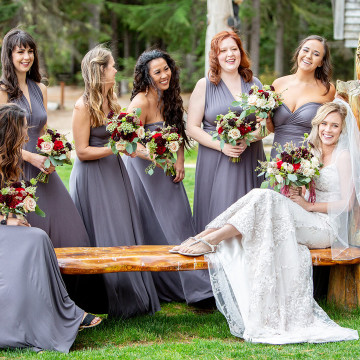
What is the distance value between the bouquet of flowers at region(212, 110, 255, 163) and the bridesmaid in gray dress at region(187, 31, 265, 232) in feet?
0.48

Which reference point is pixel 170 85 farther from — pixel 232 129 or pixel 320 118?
pixel 320 118

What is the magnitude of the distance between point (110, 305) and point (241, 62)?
267 cm

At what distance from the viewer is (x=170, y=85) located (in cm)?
646

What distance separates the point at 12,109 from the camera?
5.04m

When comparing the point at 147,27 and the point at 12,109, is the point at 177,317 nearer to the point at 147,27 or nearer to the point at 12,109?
the point at 12,109

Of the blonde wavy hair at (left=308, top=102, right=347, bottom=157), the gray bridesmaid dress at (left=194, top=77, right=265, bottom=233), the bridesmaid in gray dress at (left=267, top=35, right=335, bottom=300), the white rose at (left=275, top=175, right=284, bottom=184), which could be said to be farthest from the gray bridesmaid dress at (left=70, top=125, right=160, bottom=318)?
the blonde wavy hair at (left=308, top=102, right=347, bottom=157)

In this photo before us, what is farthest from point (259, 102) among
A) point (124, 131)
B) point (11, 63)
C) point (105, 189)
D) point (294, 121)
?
point (11, 63)

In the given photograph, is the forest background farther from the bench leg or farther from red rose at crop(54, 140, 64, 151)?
the bench leg

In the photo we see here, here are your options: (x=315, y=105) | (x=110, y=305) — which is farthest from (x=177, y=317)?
(x=315, y=105)

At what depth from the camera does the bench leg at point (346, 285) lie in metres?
5.86

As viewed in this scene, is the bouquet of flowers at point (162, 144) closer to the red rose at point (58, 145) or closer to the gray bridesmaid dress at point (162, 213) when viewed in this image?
the gray bridesmaid dress at point (162, 213)

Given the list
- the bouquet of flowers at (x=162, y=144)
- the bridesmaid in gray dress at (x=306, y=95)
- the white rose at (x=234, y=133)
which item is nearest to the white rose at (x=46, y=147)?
the bouquet of flowers at (x=162, y=144)

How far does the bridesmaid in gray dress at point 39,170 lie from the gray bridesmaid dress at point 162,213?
2.55ft

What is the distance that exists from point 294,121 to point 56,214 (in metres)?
2.45
